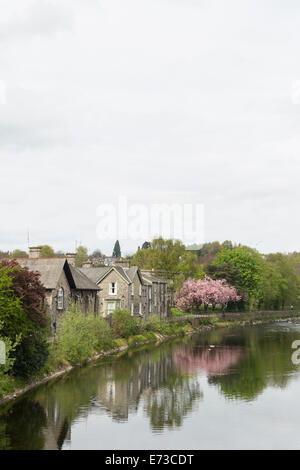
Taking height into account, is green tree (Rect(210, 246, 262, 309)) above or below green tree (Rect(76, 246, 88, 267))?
below

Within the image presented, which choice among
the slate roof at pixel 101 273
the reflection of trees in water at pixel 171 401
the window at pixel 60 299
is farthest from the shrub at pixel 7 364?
the slate roof at pixel 101 273

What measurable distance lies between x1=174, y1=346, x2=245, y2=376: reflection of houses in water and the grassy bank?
240 inches

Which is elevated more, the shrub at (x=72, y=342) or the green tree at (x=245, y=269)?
the green tree at (x=245, y=269)

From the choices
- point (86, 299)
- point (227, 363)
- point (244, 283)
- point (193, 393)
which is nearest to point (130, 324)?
point (86, 299)

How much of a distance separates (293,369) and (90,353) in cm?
1760

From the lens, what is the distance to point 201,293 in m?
107

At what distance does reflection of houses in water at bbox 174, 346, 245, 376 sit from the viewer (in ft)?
165

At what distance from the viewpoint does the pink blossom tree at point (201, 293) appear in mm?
107500

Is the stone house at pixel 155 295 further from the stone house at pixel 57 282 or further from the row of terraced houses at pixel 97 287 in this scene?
the stone house at pixel 57 282

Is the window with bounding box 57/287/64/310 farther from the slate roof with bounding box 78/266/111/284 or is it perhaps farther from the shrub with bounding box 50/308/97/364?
the slate roof with bounding box 78/266/111/284

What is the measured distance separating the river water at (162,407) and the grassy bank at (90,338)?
103 centimetres

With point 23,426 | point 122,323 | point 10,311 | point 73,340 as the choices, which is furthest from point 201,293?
point 23,426

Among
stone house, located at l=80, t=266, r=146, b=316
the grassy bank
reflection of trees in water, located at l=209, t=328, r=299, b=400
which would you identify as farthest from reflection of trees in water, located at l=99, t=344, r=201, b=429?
stone house, located at l=80, t=266, r=146, b=316
